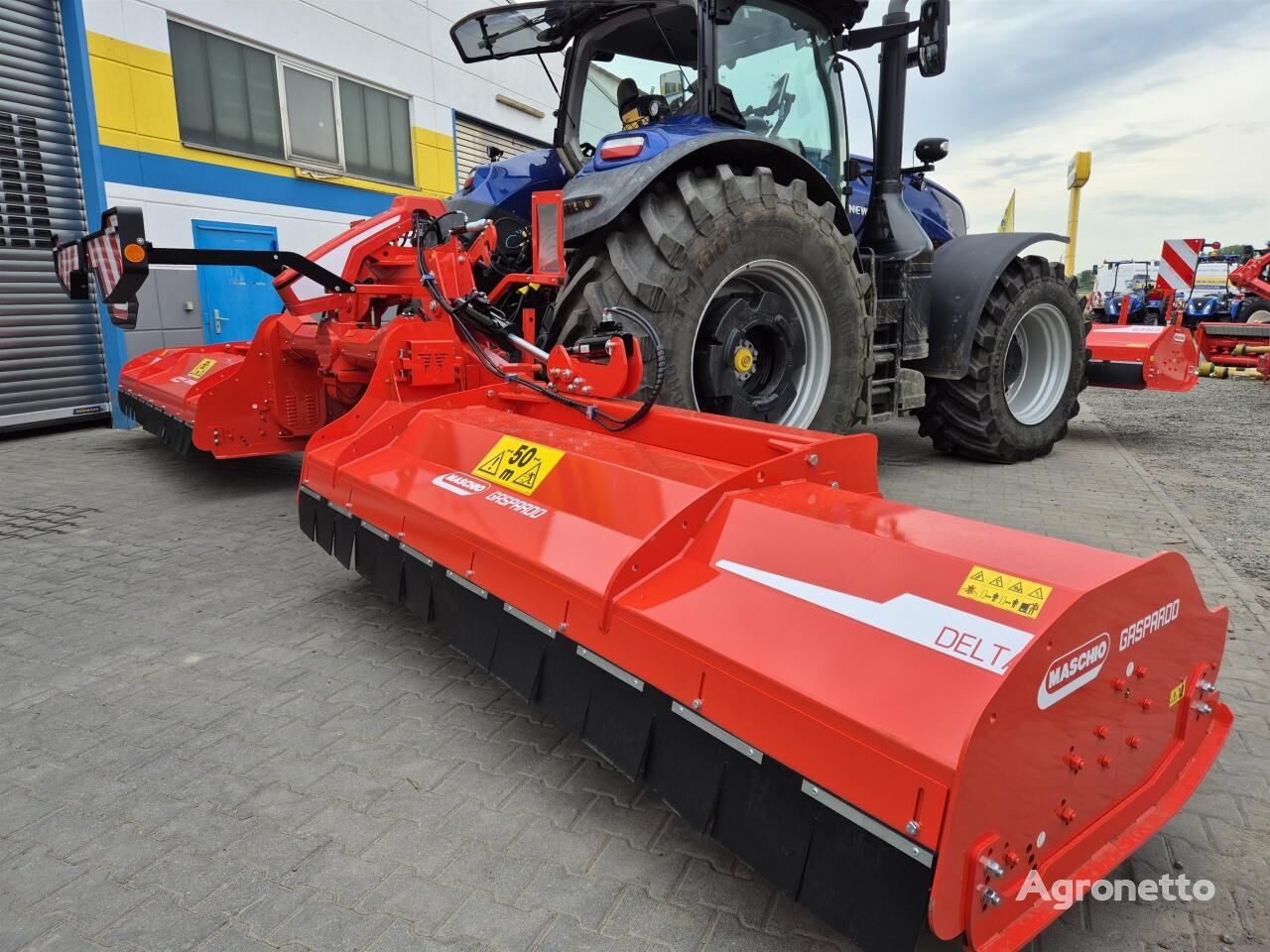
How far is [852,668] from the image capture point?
1387mm

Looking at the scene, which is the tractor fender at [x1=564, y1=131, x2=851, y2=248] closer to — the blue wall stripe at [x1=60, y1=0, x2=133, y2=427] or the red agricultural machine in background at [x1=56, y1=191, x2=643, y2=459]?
the red agricultural machine in background at [x1=56, y1=191, x2=643, y2=459]

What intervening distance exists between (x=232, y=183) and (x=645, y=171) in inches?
256

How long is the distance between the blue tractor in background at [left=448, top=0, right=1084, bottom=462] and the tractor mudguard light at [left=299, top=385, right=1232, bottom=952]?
1.35 m

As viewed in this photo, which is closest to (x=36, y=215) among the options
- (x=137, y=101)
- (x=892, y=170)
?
(x=137, y=101)

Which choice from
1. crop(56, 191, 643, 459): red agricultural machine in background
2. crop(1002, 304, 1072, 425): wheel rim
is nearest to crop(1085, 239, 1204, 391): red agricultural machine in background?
crop(1002, 304, 1072, 425): wheel rim

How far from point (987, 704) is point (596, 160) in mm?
2998

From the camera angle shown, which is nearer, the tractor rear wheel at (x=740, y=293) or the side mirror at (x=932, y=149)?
the tractor rear wheel at (x=740, y=293)

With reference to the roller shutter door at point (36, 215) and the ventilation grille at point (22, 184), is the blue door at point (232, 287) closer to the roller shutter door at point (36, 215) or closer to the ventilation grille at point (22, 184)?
the roller shutter door at point (36, 215)

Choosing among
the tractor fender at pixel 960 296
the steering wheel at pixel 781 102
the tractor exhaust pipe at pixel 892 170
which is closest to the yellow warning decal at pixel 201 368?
the steering wheel at pixel 781 102

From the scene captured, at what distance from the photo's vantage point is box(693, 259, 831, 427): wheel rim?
3496 mm

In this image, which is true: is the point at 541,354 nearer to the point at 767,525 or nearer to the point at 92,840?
the point at 767,525

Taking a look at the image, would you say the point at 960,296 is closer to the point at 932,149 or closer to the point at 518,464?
the point at 932,149

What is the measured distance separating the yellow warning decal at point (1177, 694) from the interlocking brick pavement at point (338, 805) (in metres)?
0.38

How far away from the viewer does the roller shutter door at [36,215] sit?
673 cm
